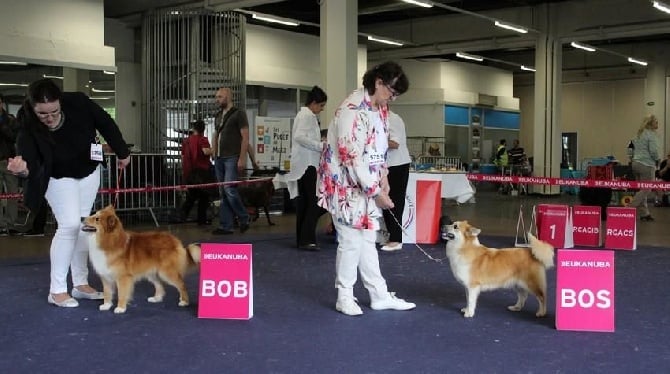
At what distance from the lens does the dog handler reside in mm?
3746

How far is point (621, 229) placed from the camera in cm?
662

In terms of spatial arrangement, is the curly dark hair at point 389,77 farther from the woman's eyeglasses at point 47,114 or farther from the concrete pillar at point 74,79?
the concrete pillar at point 74,79

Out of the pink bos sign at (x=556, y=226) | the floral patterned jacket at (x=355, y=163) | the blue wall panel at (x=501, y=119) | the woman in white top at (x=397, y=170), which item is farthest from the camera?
the blue wall panel at (x=501, y=119)

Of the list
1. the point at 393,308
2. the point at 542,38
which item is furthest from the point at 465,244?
the point at 542,38

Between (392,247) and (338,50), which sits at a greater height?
(338,50)

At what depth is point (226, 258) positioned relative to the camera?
3.65 metres

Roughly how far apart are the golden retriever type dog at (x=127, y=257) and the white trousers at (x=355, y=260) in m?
0.84

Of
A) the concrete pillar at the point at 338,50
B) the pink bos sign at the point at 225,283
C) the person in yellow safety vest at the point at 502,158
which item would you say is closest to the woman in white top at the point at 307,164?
the pink bos sign at the point at 225,283

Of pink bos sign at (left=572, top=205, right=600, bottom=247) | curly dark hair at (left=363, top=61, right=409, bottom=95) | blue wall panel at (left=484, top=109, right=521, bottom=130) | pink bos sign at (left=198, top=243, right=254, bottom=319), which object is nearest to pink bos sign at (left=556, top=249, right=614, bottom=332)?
curly dark hair at (left=363, top=61, right=409, bottom=95)

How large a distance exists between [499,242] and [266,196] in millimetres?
3098

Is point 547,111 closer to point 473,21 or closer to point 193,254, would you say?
point 473,21

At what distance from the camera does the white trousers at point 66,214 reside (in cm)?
389

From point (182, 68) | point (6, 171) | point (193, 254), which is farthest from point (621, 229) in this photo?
point (182, 68)

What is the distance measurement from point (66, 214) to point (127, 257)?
454mm
